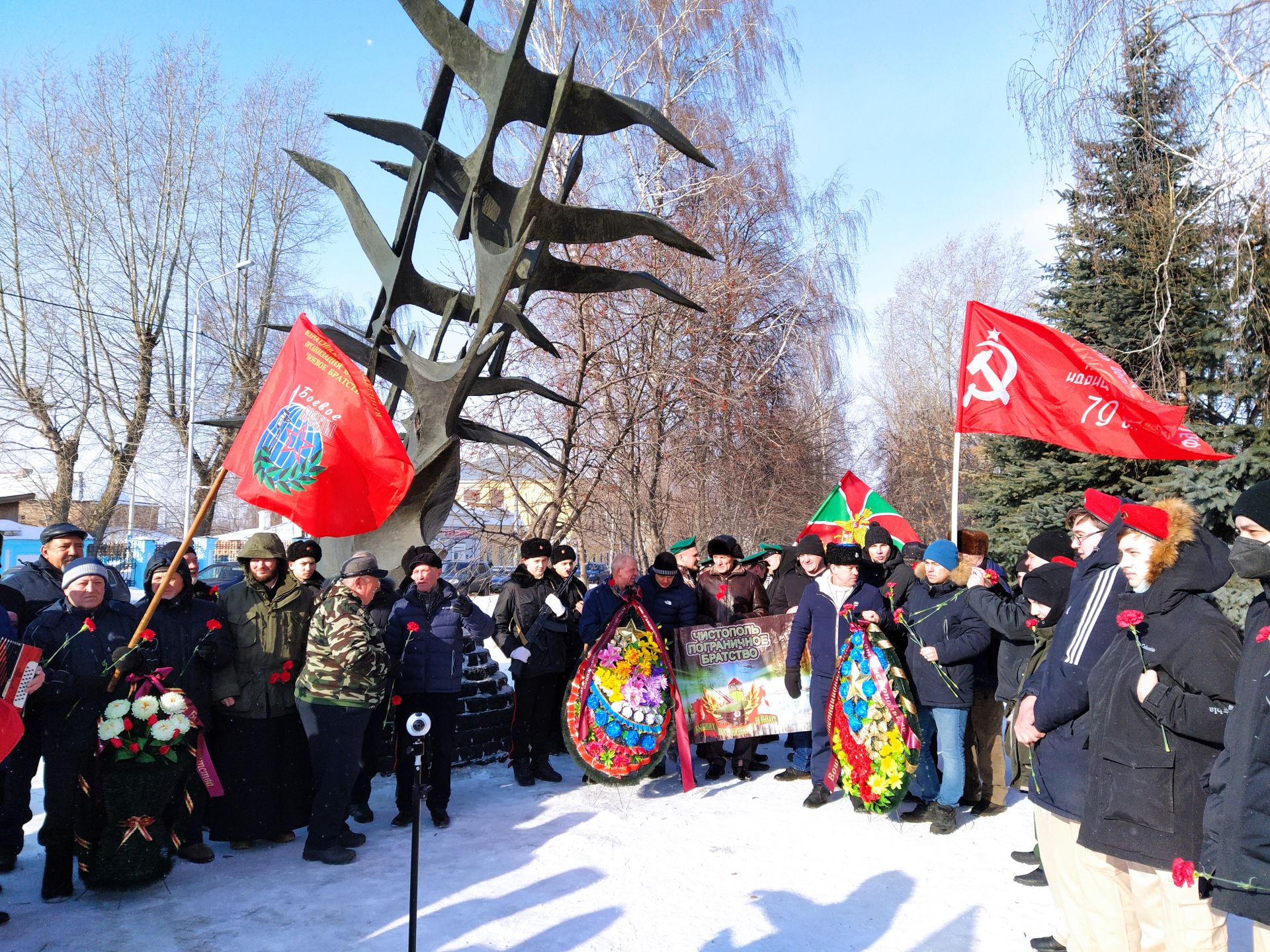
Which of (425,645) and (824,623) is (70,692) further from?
(824,623)

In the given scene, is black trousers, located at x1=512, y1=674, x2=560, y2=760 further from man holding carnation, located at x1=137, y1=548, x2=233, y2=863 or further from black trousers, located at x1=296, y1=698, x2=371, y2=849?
man holding carnation, located at x1=137, y1=548, x2=233, y2=863

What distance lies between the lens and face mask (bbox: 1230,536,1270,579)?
291 cm

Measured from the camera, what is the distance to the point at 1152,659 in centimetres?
328

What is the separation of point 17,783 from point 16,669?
5.12 feet

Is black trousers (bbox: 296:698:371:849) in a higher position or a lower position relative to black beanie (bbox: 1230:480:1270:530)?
lower

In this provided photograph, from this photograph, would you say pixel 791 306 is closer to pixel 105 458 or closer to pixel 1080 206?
pixel 1080 206

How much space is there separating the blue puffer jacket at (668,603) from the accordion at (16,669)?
4458 mm

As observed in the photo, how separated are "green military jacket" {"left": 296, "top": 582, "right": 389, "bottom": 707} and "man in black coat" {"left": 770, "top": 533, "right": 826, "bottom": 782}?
3.37 metres

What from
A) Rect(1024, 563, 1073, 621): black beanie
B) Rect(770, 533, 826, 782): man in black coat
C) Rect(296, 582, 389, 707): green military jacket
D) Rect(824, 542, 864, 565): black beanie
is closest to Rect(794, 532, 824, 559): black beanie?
Rect(770, 533, 826, 782): man in black coat

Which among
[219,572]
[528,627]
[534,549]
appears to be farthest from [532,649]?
[219,572]

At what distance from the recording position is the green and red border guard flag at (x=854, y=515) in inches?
448

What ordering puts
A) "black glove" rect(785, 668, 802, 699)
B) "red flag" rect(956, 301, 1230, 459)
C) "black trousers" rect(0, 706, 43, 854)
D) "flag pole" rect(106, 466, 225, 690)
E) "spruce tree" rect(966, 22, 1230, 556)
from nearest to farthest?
"flag pole" rect(106, 466, 225, 690) → "black trousers" rect(0, 706, 43, 854) → "black glove" rect(785, 668, 802, 699) → "red flag" rect(956, 301, 1230, 459) → "spruce tree" rect(966, 22, 1230, 556)

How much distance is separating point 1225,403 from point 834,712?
10.3 metres

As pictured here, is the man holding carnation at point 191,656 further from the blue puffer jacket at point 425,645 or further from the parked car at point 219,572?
the parked car at point 219,572
